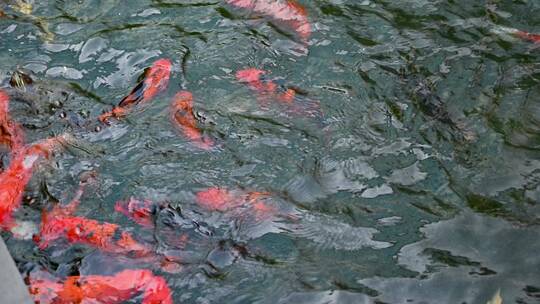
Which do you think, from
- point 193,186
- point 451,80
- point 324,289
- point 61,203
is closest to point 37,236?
point 61,203

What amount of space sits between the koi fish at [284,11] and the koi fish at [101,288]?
2.86m

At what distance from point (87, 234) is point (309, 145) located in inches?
68.6

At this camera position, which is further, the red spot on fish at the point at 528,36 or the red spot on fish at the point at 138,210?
the red spot on fish at the point at 528,36

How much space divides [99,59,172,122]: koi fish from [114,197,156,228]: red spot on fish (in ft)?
3.12

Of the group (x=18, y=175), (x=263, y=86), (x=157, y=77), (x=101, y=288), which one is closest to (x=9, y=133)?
(x=18, y=175)

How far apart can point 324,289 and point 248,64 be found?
2.44 metres

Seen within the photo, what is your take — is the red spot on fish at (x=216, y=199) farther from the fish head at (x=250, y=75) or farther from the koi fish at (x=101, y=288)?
the fish head at (x=250, y=75)

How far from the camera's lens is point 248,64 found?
6297mm

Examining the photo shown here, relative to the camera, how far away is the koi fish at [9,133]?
5.64m

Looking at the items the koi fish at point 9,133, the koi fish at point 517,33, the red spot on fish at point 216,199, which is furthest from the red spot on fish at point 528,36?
the koi fish at point 9,133

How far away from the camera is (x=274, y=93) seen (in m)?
5.99

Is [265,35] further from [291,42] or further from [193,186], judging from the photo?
[193,186]

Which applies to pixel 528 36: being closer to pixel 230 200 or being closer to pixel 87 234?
pixel 230 200

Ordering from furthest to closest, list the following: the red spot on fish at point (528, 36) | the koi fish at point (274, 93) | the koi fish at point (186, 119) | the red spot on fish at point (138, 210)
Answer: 1. the red spot on fish at point (528, 36)
2. the koi fish at point (274, 93)
3. the koi fish at point (186, 119)
4. the red spot on fish at point (138, 210)
